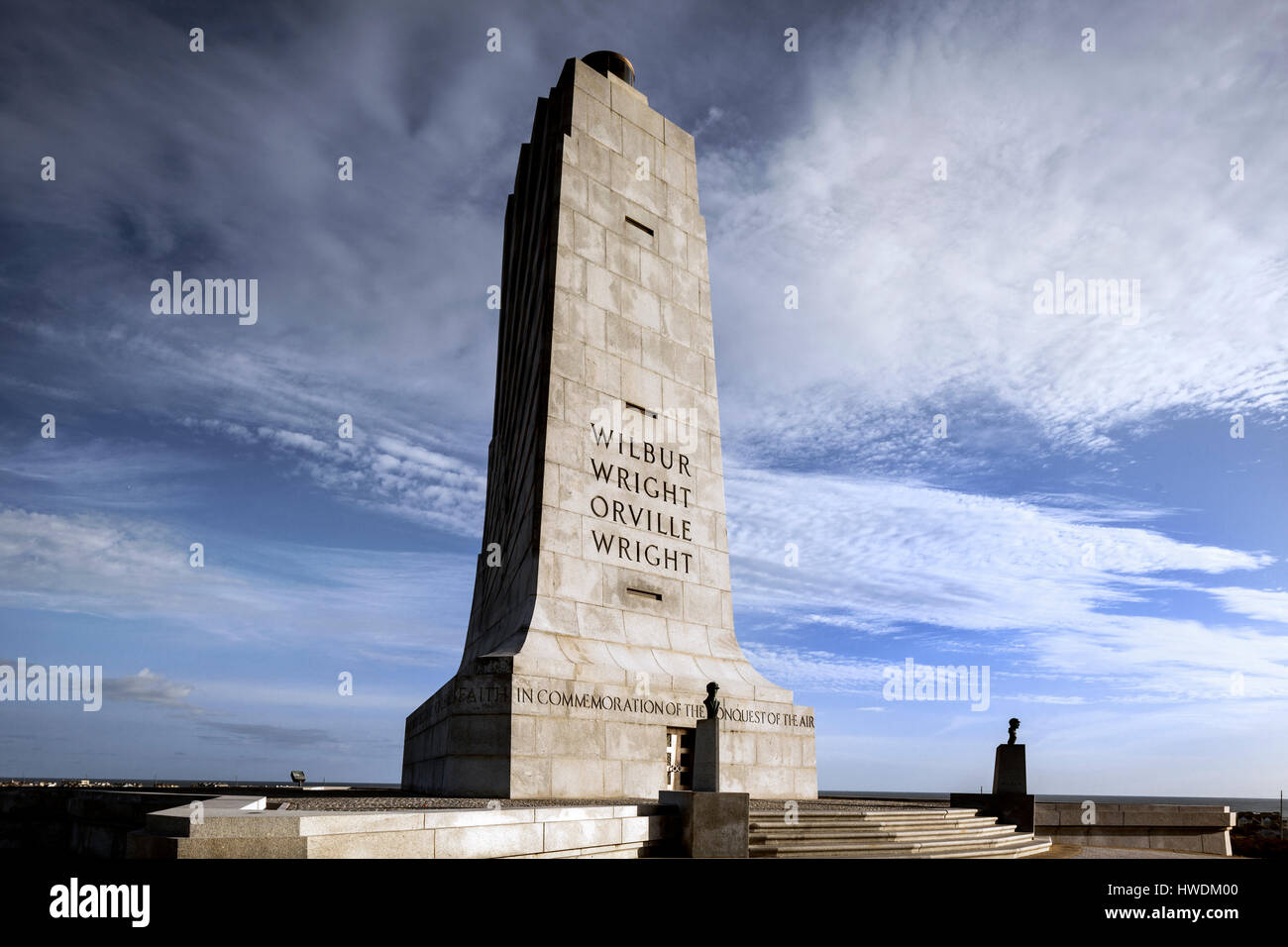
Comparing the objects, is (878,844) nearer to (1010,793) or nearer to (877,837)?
(877,837)

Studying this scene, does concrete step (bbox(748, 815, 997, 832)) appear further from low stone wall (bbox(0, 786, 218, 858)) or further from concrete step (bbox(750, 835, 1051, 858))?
low stone wall (bbox(0, 786, 218, 858))

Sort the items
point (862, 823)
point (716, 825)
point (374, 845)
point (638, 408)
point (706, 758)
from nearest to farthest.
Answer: point (374, 845) < point (716, 825) < point (706, 758) < point (862, 823) < point (638, 408)

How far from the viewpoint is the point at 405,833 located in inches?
358

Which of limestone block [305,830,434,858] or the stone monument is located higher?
limestone block [305,830,434,858]

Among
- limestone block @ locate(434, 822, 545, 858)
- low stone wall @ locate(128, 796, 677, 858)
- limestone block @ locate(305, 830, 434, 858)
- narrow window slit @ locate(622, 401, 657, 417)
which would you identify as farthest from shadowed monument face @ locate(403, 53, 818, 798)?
limestone block @ locate(305, 830, 434, 858)

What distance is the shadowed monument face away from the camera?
1698 centimetres

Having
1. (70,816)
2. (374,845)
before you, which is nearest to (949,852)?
(374,845)

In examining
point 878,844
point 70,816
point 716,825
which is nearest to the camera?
point 716,825

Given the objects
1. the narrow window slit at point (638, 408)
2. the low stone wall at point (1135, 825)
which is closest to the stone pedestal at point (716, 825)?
the narrow window slit at point (638, 408)

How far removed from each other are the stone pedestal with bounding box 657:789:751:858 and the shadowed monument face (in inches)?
192

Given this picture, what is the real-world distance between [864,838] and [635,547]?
8923mm

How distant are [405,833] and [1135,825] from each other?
2094 centimetres
